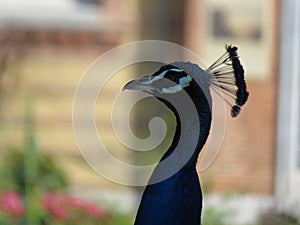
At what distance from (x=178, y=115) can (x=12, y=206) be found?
67.9 inches

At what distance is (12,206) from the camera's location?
3.22 meters

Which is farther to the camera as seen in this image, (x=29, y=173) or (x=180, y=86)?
(x=29, y=173)

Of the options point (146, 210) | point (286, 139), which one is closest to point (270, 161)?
point (286, 139)

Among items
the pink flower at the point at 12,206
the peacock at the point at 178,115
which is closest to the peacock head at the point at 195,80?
the peacock at the point at 178,115

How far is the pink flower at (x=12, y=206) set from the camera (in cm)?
319

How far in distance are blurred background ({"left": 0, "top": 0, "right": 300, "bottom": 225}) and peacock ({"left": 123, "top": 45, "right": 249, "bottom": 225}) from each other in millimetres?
2738

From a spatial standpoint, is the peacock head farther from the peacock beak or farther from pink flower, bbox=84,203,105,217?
pink flower, bbox=84,203,105,217

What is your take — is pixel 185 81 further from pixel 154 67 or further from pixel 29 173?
pixel 154 67

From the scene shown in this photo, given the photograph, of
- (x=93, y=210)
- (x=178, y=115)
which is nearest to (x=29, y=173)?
(x=93, y=210)

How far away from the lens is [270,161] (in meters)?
4.96

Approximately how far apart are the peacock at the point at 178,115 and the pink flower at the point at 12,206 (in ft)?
5.04

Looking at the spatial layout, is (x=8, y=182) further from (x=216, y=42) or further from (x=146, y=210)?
(x=146, y=210)

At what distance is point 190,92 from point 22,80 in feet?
11.9

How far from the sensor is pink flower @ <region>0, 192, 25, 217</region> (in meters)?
3.19
